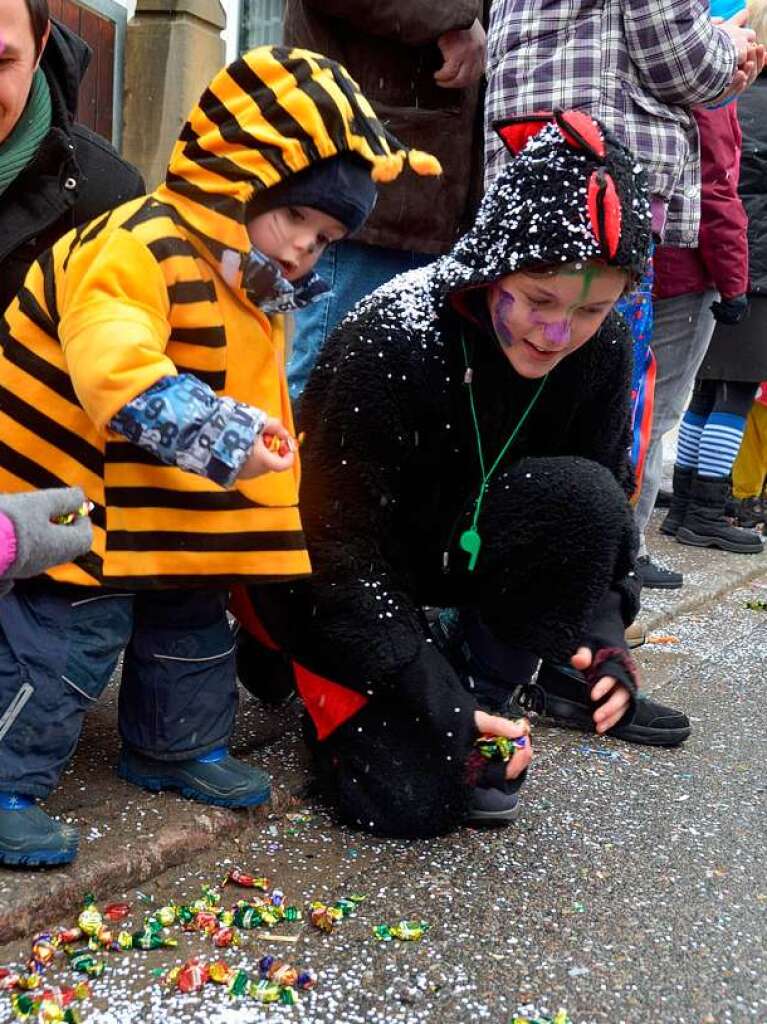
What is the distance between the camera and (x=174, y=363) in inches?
63.9

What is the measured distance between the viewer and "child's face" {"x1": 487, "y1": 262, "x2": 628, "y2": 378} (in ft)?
5.95

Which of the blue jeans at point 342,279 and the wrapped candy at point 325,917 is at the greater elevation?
the blue jeans at point 342,279

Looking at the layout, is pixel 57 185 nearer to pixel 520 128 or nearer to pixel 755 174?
pixel 520 128

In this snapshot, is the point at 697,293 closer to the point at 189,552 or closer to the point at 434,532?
the point at 434,532

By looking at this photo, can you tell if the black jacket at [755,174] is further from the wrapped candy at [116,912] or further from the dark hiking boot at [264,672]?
the wrapped candy at [116,912]

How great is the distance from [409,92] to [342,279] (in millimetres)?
472

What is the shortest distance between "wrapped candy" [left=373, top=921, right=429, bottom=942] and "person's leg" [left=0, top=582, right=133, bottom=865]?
42cm

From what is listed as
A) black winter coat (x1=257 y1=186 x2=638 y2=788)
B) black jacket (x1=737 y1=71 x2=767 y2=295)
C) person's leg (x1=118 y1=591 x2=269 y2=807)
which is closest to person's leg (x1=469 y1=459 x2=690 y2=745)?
black winter coat (x1=257 y1=186 x2=638 y2=788)

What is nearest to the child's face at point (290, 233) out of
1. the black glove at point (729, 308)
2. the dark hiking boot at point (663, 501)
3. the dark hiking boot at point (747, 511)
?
the black glove at point (729, 308)

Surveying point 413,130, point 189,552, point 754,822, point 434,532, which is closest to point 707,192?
point 413,130

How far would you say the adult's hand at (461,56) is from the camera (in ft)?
8.85

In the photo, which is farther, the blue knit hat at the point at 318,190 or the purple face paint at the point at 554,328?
the purple face paint at the point at 554,328

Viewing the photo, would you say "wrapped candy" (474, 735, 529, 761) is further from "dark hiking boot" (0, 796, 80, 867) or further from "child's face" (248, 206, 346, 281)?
"child's face" (248, 206, 346, 281)

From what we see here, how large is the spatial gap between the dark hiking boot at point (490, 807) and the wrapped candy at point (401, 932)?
1.04 ft
